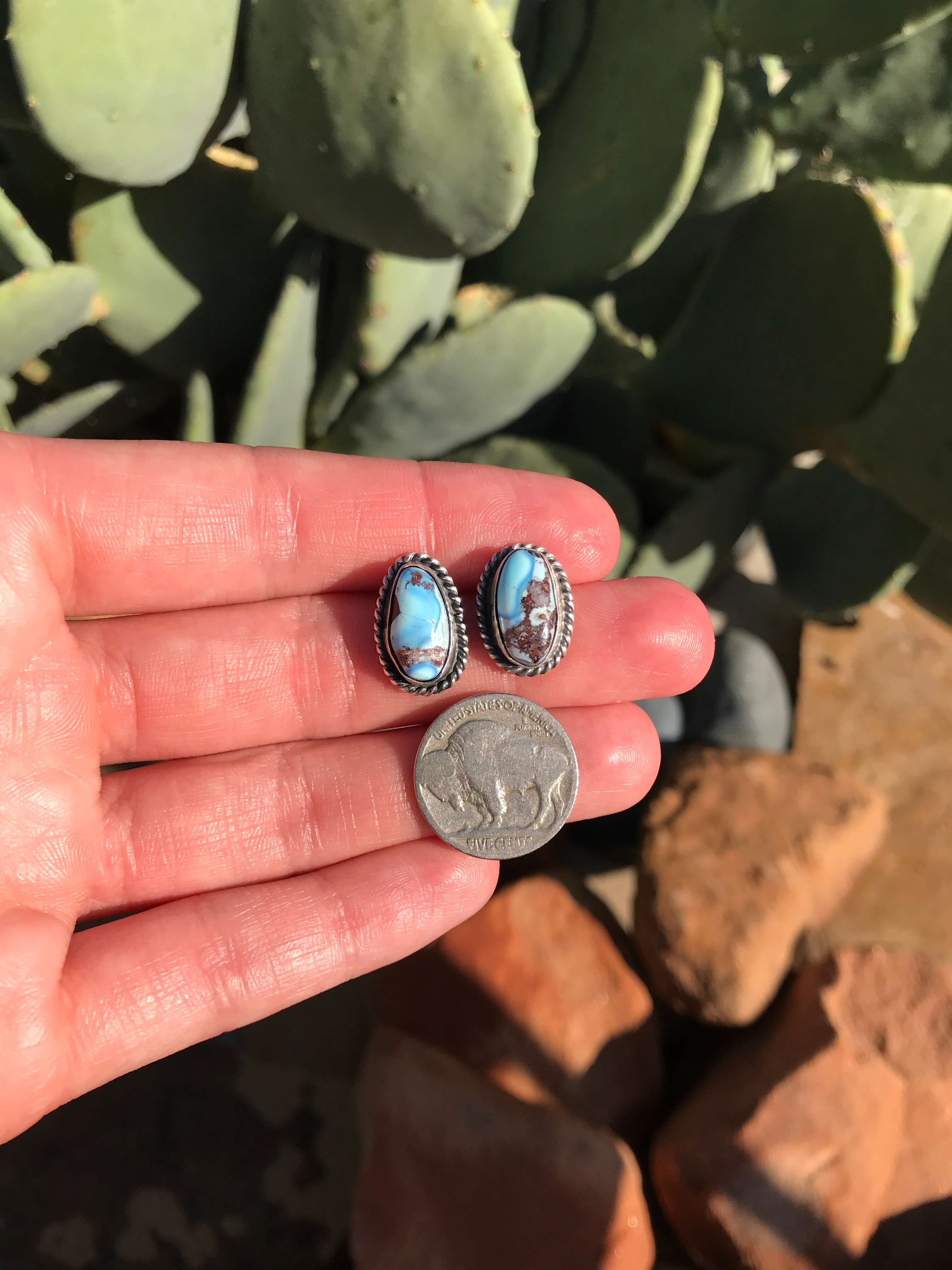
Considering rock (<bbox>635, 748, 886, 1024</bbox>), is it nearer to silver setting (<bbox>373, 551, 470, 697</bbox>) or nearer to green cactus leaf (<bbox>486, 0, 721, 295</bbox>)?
silver setting (<bbox>373, 551, 470, 697</bbox>)

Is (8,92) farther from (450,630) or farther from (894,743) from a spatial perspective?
(894,743)

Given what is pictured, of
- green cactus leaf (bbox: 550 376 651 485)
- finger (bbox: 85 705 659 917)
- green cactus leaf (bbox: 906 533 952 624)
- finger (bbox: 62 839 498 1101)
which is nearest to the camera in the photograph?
finger (bbox: 62 839 498 1101)

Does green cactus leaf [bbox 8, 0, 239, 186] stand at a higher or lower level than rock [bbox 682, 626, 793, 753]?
higher

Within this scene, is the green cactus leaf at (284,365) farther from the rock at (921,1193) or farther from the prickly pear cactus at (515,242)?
the rock at (921,1193)

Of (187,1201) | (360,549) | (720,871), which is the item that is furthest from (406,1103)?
(360,549)

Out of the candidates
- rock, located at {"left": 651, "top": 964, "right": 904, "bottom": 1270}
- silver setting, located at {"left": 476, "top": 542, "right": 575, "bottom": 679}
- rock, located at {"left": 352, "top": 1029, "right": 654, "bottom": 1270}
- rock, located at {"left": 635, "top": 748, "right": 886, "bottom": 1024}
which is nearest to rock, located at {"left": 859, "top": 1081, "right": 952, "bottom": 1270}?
rock, located at {"left": 651, "top": 964, "right": 904, "bottom": 1270}

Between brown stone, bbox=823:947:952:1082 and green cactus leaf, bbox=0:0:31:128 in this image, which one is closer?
green cactus leaf, bbox=0:0:31:128

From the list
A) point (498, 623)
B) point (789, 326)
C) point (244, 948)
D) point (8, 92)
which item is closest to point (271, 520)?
point (498, 623)

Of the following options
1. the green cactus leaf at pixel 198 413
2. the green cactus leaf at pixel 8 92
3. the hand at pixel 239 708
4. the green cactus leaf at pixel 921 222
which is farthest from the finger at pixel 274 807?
the green cactus leaf at pixel 921 222
